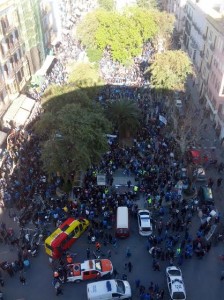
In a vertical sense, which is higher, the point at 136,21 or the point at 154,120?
the point at 136,21

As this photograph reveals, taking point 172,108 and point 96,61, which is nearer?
point 172,108

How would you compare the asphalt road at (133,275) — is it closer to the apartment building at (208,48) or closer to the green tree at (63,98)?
the green tree at (63,98)

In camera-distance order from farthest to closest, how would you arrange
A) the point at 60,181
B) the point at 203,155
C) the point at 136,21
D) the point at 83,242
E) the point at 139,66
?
the point at 139,66
the point at 136,21
the point at 203,155
the point at 60,181
the point at 83,242

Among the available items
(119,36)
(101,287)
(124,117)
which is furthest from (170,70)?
(101,287)

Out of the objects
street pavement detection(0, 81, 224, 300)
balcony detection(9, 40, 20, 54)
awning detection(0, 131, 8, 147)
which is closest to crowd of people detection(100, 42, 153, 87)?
balcony detection(9, 40, 20, 54)

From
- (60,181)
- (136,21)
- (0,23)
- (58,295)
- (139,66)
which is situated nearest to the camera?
(58,295)

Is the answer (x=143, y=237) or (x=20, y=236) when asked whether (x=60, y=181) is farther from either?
(x=143, y=237)

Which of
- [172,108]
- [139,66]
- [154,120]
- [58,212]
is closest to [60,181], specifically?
[58,212]
